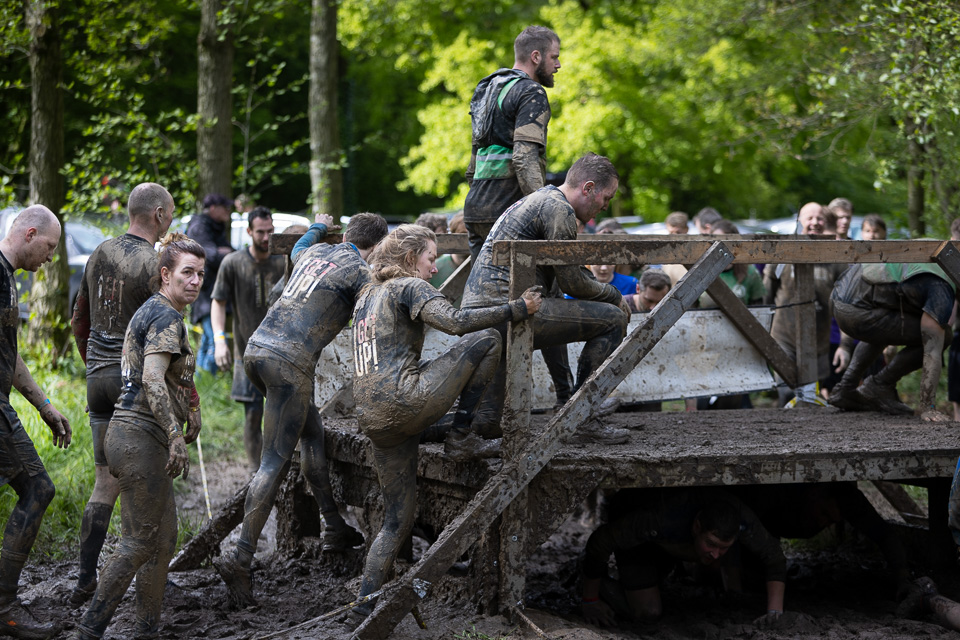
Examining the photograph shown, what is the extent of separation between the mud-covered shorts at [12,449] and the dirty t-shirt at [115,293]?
1.67ft

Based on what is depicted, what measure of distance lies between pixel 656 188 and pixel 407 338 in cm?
1610

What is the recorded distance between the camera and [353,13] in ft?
62.4

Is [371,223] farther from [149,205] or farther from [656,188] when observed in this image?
[656,188]

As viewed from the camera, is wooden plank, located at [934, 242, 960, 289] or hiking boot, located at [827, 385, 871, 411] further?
hiking boot, located at [827, 385, 871, 411]

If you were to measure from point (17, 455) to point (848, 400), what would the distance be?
17.5 feet

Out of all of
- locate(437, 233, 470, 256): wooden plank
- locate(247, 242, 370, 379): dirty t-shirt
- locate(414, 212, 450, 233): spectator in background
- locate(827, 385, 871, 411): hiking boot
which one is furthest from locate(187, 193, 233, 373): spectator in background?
locate(827, 385, 871, 411): hiking boot

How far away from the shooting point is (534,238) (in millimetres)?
4805

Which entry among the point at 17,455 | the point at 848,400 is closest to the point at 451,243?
the point at 848,400

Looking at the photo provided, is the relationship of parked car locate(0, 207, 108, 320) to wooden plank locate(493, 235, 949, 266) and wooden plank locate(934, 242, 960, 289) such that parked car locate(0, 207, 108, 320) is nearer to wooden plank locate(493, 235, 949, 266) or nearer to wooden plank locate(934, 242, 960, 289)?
wooden plank locate(493, 235, 949, 266)

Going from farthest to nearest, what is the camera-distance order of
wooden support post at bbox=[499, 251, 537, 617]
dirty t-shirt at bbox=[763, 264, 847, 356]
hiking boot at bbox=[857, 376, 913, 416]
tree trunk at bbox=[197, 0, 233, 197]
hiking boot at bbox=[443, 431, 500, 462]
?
tree trunk at bbox=[197, 0, 233, 197] < dirty t-shirt at bbox=[763, 264, 847, 356] < hiking boot at bbox=[857, 376, 913, 416] < hiking boot at bbox=[443, 431, 500, 462] < wooden support post at bbox=[499, 251, 537, 617]

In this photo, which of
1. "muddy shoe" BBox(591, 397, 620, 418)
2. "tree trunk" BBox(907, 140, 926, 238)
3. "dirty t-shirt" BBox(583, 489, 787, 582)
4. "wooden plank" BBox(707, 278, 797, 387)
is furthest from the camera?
"tree trunk" BBox(907, 140, 926, 238)

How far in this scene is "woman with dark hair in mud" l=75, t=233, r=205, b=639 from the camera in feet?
14.1

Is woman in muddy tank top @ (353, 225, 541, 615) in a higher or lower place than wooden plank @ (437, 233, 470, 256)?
lower

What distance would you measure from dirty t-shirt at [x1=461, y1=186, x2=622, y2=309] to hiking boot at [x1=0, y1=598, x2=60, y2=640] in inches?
101
